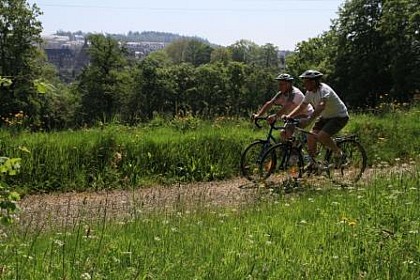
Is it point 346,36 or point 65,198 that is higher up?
point 346,36

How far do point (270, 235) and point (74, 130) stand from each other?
7.41m

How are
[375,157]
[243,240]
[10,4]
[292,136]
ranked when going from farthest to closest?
1. [10,4]
2. [375,157]
3. [292,136]
4. [243,240]

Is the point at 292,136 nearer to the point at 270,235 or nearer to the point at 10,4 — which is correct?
the point at 270,235

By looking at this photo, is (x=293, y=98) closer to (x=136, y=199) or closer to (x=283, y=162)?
(x=283, y=162)

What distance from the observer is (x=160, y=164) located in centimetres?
1055

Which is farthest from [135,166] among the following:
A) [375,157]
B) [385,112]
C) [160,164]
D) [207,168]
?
[385,112]

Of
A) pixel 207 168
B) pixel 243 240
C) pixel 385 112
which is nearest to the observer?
pixel 243 240

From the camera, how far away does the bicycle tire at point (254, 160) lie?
10.2 metres

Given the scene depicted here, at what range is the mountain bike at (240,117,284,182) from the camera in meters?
10.2

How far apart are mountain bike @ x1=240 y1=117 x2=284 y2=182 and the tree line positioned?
2.81 m

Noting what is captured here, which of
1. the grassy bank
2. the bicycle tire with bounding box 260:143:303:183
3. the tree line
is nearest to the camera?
the grassy bank

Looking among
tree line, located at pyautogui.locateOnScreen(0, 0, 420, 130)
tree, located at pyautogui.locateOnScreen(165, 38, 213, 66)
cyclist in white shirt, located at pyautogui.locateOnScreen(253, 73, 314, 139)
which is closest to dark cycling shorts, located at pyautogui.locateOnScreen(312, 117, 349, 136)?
cyclist in white shirt, located at pyautogui.locateOnScreen(253, 73, 314, 139)

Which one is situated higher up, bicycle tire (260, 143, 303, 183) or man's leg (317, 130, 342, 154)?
man's leg (317, 130, 342, 154)

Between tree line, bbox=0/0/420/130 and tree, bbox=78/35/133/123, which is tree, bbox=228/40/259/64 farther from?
tree, bbox=78/35/133/123
